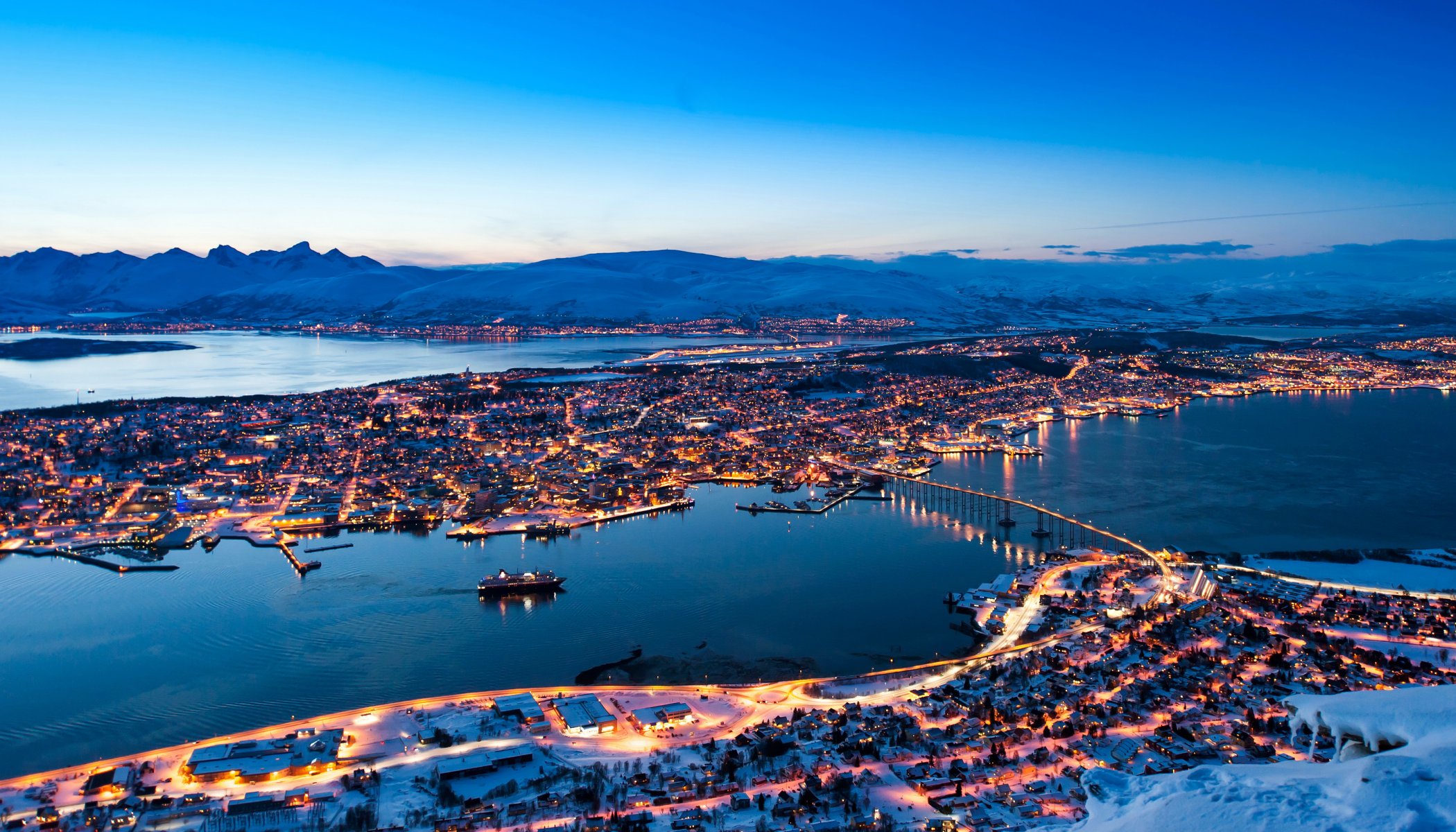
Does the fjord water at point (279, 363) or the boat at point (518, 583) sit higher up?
the fjord water at point (279, 363)

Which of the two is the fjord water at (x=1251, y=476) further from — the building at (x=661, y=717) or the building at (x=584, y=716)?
the building at (x=584, y=716)

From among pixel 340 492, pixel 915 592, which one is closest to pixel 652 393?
pixel 340 492


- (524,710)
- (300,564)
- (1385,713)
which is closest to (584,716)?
(524,710)

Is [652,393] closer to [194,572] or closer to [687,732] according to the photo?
[194,572]

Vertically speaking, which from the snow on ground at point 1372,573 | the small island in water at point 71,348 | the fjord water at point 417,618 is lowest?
the fjord water at point 417,618

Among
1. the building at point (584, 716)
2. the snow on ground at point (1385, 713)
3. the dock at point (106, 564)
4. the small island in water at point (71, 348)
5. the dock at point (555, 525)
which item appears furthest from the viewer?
the small island in water at point (71, 348)

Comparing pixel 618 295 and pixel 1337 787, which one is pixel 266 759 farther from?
pixel 618 295

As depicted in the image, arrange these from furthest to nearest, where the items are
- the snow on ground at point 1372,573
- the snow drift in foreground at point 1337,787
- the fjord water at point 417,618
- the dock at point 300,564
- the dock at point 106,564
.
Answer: the dock at point 106,564 < the dock at point 300,564 < the snow on ground at point 1372,573 < the fjord water at point 417,618 < the snow drift in foreground at point 1337,787

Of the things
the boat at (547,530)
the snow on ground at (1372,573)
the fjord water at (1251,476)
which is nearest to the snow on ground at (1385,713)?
the snow on ground at (1372,573)
